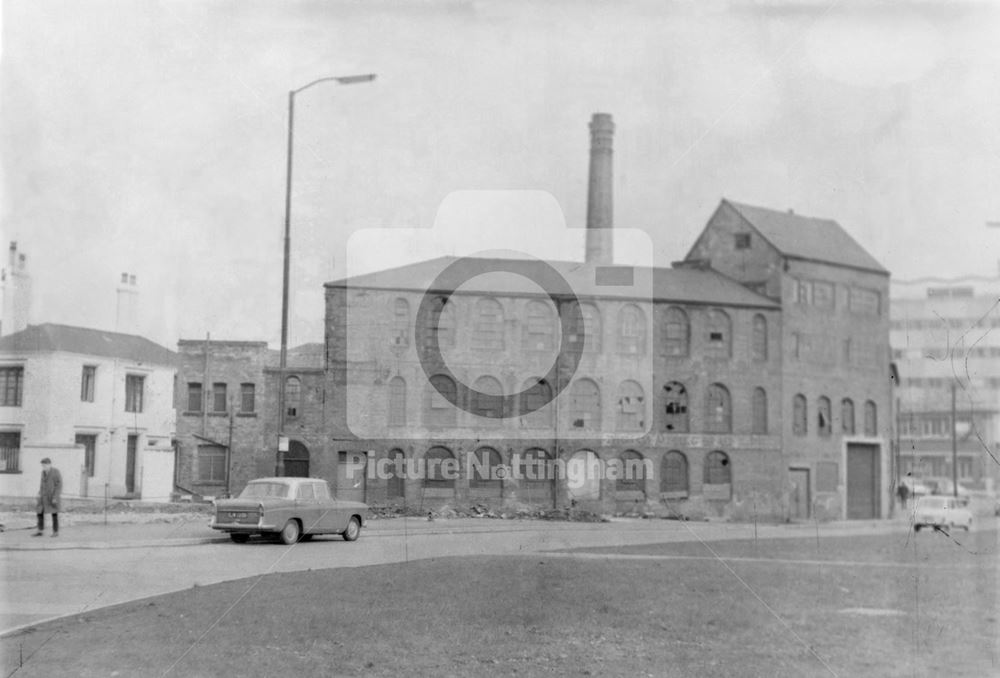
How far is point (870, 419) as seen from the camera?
11375 mm

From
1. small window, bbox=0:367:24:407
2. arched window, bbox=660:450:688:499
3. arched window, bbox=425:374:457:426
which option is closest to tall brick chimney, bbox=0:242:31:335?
small window, bbox=0:367:24:407

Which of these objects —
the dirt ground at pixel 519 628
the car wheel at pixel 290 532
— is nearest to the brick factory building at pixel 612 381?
the car wheel at pixel 290 532

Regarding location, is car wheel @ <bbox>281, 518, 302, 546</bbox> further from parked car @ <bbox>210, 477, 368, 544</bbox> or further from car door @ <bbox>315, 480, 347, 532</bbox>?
car door @ <bbox>315, 480, 347, 532</bbox>

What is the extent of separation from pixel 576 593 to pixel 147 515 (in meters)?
4.39

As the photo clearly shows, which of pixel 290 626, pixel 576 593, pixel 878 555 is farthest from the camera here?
pixel 878 555

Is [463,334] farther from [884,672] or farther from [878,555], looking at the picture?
[878,555]

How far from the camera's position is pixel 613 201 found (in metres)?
10.0

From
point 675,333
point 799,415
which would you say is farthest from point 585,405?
point 799,415

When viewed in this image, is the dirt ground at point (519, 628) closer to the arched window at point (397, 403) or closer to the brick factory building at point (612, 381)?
the brick factory building at point (612, 381)

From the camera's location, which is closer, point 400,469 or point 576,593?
point 400,469

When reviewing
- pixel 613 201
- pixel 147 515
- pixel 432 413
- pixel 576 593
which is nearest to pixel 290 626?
pixel 147 515

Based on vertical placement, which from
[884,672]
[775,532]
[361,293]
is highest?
[361,293]

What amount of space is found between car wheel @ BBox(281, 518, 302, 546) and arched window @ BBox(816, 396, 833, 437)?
593cm

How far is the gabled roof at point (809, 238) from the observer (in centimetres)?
1098
